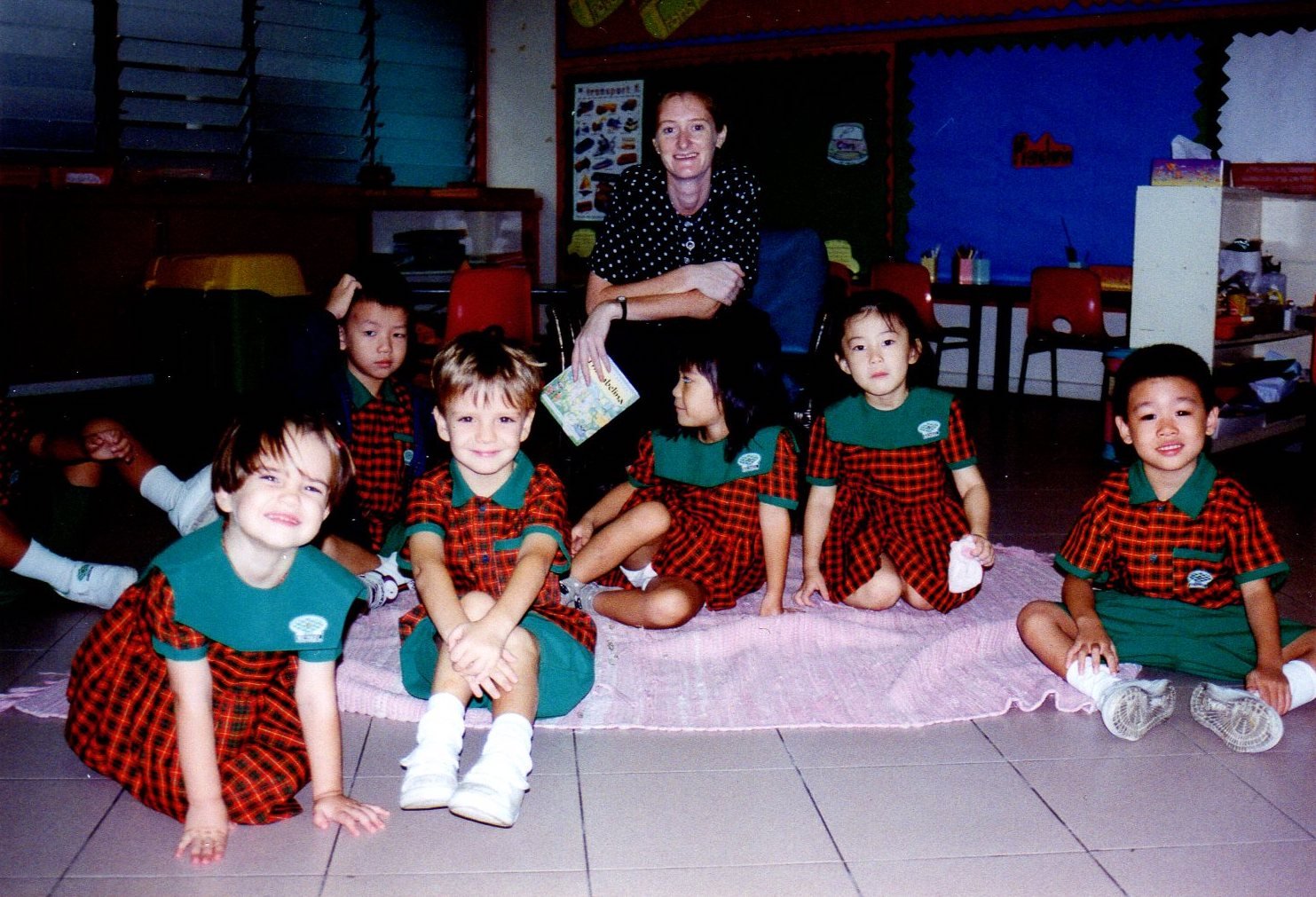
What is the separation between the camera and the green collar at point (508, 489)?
2312 mm

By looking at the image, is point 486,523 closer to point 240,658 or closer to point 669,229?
point 240,658

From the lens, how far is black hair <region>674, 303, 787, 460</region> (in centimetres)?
286

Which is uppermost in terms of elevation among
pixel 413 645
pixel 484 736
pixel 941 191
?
pixel 941 191

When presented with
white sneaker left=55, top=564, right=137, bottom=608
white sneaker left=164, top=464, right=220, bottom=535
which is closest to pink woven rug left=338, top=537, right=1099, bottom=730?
white sneaker left=164, top=464, right=220, bottom=535

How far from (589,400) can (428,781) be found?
4.74 ft

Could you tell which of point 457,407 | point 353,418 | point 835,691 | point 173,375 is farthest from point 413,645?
point 173,375

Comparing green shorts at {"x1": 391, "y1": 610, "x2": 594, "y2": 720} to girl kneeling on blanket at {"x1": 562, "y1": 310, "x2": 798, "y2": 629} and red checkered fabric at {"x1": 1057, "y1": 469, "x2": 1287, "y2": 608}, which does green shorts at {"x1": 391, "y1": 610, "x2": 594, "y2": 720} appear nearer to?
girl kneeling on blanket at {"x1": 562, "y1": 310, "x2": 798, "y2": 629}

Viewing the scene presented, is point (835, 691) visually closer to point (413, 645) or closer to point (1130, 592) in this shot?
point (1130, 592)

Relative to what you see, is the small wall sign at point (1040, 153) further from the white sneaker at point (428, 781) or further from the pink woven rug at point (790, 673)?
the white sneaker at point (428, 781)

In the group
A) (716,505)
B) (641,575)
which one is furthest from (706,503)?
(641,575)

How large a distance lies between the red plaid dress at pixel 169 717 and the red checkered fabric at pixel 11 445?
113 cm

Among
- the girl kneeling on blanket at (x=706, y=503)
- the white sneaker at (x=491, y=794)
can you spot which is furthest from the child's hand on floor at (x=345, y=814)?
the girl kneeling on blanket at (x=706, y=503)

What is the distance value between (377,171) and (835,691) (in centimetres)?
609

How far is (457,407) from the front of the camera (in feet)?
7.48
